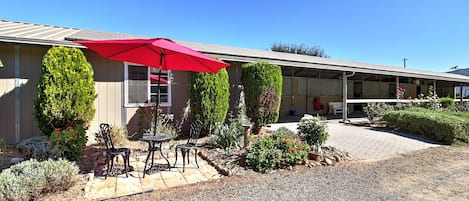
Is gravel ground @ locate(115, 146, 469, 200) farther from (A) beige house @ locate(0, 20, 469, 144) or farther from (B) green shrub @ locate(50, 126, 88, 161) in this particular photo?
(A) beige house @ locate(0, 20, 469, 144)

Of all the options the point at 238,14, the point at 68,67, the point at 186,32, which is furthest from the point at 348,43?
the point at 68,67

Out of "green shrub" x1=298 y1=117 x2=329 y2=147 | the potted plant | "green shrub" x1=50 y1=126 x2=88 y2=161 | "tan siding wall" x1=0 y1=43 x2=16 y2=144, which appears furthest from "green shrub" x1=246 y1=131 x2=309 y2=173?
"tan siding wall" x1=0 y1=43 x2=16 y2=144

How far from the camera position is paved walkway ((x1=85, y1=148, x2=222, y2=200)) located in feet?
12.0

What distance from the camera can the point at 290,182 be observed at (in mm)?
4273

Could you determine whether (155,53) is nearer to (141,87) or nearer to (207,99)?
(207,99)

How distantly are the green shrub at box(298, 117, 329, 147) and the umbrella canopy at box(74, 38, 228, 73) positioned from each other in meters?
2.77

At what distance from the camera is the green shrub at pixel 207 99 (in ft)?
23.5

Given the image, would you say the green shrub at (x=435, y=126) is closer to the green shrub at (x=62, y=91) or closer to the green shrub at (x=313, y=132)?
the green shrub at (x=313, y=132)

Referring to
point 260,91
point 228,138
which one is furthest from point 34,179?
point 260,91

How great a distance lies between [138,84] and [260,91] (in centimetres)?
365

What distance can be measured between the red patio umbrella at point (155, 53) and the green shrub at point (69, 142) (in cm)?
165

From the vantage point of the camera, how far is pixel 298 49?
37.8m

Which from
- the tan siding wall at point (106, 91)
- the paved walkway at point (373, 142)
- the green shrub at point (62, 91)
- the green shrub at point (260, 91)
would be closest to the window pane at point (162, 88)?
the tan siding wall at point (106, 91)

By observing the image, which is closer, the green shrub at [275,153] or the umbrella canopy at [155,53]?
the umbrella canopy at [155,53]
